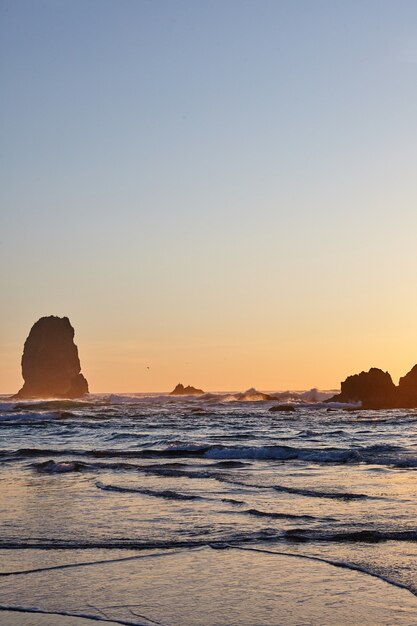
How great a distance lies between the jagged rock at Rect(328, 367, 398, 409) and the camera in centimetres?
8906

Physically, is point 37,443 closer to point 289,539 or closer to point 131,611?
point 289,539

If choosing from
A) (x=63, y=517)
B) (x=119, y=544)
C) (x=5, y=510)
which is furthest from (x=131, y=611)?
(x=5, y=510)

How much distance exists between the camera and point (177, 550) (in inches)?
361

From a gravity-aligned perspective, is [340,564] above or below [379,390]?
below

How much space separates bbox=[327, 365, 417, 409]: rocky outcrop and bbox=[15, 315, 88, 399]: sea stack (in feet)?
312

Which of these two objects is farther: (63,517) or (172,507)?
(172,507)

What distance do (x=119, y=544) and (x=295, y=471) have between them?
9.66 m

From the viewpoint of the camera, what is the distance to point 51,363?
179 m

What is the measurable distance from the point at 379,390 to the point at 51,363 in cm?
10510

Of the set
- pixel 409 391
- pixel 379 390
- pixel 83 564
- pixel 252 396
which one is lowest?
pixel 83 564

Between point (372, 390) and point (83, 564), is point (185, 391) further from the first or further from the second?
point (83, 564)

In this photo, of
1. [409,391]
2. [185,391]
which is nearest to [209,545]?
[409,391]

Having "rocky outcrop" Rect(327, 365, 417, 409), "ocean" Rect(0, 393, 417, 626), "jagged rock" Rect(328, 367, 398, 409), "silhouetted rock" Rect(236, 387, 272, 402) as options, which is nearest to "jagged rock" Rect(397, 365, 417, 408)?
"rocky outcrop" Rect(327, 365, 417, 409)

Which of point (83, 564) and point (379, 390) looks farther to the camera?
point (379, 390)
